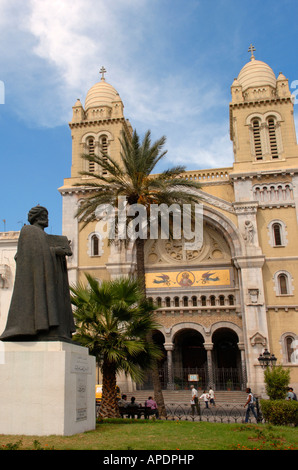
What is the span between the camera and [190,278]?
101ft

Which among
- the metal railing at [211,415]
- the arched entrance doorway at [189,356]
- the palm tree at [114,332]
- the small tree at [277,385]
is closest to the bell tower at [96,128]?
the arched entrance doorway at [189,356]

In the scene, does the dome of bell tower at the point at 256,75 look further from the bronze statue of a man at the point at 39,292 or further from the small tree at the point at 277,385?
the bronze statue of a man at the point at 39,292

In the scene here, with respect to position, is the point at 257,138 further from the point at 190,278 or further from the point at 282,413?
the point at 282,413

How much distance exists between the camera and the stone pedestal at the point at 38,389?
7332 mm

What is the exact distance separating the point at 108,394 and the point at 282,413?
494 cm

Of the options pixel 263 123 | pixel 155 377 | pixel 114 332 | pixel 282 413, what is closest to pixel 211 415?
pixel 155 377

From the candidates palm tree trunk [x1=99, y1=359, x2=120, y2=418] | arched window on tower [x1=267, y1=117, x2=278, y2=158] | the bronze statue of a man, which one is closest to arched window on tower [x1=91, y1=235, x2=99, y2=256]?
arched window on tower [x1=267, y1=117, x2=278, y2=158]

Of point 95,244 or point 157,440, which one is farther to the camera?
point 95,244

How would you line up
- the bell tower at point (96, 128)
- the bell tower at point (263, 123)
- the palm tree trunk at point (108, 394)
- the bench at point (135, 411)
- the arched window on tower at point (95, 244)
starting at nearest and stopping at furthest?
1. the palm tree trunk at point (108, 394)
2. the bench at point (135, 411)
3. the bell tower at point (263, 123)
4. the arched window on tower at point (95, 244)
5. the bell tower at point (96, 128)

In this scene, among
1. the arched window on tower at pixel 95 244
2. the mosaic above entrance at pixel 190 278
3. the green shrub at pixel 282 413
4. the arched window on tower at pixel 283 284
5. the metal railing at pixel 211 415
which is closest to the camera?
the green shrub at pixel 282 413

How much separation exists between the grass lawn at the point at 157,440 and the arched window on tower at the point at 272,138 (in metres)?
24.5

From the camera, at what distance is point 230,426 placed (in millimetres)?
10781
